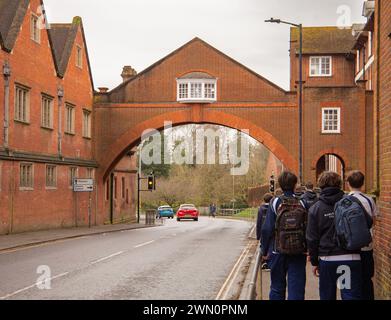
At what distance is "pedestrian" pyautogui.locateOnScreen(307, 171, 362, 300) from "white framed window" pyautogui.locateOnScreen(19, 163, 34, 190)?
74.0ft

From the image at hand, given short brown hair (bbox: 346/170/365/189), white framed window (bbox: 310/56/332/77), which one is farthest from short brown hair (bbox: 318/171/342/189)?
white framed window (bbox: 310/56/332/77)

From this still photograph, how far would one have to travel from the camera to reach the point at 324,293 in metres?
7.42

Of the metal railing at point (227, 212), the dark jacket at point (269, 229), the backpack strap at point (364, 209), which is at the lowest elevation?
the metal railing at point (227, 212)

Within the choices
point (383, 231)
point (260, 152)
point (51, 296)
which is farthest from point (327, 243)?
point (260, 152)

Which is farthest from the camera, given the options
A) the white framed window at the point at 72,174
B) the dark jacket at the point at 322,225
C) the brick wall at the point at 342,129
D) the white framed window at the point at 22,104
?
the brick wall at the point at 342,129

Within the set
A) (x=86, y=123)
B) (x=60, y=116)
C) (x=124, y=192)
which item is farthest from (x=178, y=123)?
(x=124, y=192)

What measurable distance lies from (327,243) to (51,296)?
5254 mm

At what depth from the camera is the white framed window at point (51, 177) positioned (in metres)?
32.2

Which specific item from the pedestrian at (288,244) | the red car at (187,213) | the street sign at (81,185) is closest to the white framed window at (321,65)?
the red car at (187,213)

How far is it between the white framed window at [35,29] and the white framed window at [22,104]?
2.82 m

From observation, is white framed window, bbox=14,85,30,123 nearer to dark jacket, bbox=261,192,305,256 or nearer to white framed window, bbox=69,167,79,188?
white framed window, bbox=69,167,79,188

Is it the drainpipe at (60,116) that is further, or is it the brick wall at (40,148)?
the drainpipe at (60,116)

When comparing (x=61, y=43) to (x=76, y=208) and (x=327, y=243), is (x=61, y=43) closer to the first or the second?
(x=76, y=208)

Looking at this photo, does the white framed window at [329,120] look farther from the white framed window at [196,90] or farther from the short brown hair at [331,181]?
the short brown hair at [331,181]
